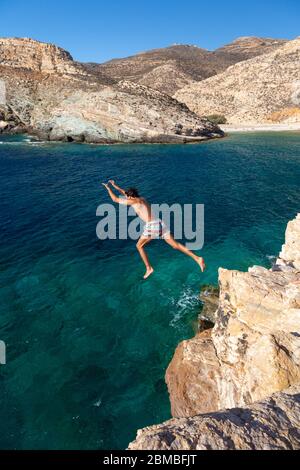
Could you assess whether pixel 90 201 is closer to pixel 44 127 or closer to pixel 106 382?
pixel 106 382

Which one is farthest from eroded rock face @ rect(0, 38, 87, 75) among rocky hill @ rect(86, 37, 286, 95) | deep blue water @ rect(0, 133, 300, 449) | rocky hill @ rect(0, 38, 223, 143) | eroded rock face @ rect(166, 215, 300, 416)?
eroded rock face @ rect(166, 215, 300, 416)

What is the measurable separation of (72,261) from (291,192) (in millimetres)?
27917

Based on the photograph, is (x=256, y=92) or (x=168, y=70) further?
(x=168, y=70)

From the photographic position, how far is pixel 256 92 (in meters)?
103

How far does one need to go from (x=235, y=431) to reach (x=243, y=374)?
4.58 m

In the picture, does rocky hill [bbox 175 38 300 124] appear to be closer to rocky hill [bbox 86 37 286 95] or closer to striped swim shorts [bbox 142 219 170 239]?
rocky hill [bbox 86 37 286 95]

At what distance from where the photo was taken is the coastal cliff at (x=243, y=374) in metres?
5.33

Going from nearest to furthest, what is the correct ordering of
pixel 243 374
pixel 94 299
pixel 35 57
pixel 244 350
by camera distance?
pixel 243 374 → pixel 244 350 → pixel 94 299 → pixel 35 57

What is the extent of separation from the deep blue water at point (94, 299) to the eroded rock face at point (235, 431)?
701 centimetres

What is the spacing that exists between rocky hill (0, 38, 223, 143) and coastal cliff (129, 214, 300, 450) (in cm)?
5974

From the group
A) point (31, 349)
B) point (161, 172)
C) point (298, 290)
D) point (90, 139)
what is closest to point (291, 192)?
point (161, 172)

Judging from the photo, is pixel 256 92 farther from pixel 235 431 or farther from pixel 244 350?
pixel 235 431

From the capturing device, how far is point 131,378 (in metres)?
13.6

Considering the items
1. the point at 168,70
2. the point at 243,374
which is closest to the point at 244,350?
the point at 243,374
